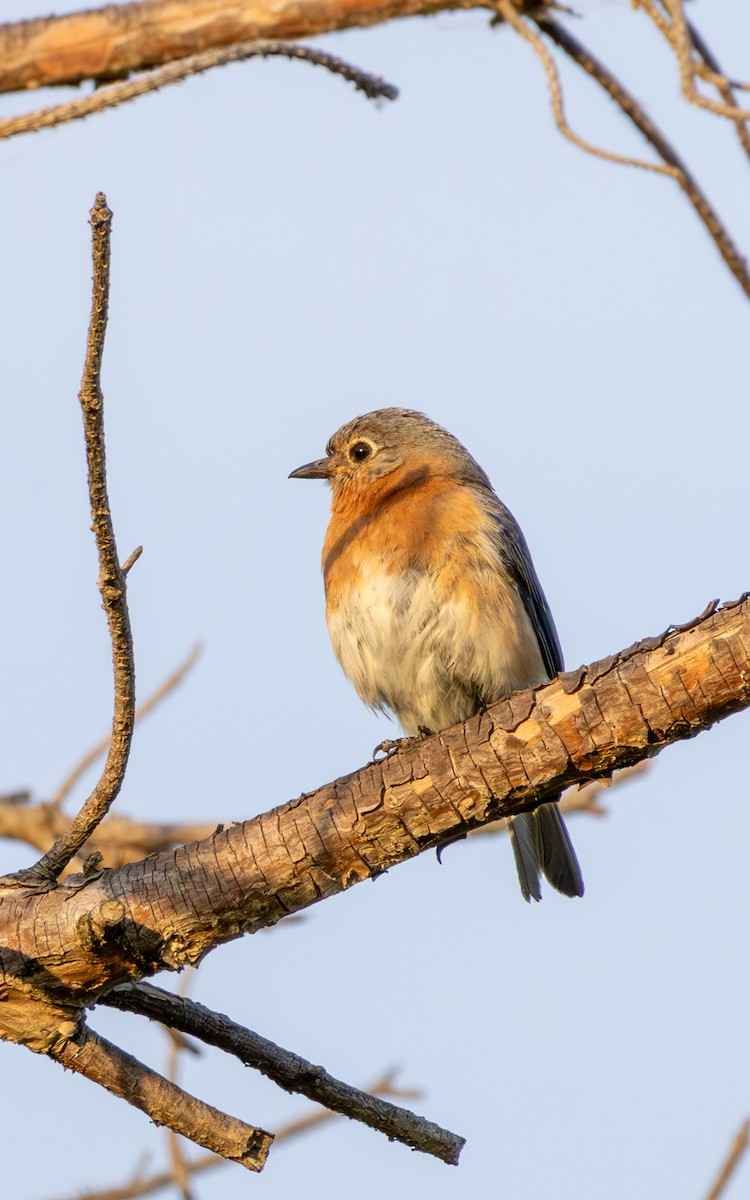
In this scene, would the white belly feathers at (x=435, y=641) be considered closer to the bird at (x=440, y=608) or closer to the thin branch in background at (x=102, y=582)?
the bird at (x=440, y=608)

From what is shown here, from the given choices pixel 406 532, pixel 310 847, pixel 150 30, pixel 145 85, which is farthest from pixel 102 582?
pixel 150 30

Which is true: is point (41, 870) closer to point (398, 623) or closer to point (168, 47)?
point (398, 623)

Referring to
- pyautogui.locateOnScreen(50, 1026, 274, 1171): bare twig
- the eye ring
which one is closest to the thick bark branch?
pyautogui.locateOnScreen(50, 1026, 274, 1171): bare twig

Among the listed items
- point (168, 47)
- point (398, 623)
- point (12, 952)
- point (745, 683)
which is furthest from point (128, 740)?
point (168, 47)

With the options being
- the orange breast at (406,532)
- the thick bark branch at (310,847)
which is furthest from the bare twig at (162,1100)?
the orange breast at (406,532)

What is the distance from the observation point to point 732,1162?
432 centimetres

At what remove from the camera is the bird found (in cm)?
614

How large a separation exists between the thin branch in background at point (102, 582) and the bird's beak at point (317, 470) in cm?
363

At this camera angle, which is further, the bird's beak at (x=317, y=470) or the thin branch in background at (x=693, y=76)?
the bird's beak at (x=317, y=470)

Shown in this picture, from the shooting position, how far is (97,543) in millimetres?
3770

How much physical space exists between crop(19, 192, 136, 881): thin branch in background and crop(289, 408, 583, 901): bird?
7.29 feet

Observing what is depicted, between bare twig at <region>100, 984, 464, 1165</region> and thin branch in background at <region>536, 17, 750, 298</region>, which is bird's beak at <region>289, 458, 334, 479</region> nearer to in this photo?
thin branch in background at <region>536, 17, 750, 298</region>

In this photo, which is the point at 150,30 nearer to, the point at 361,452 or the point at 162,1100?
the point at 361,452

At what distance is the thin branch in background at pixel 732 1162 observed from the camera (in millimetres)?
4305
